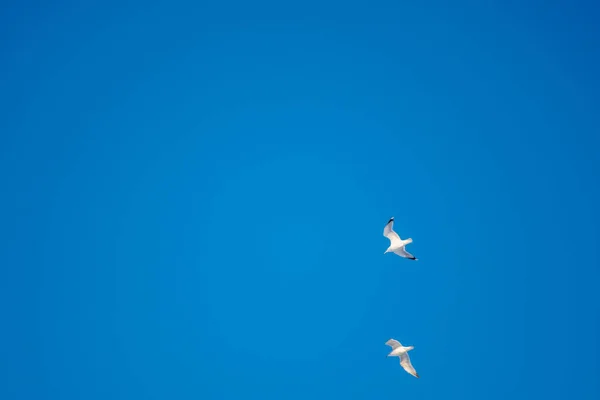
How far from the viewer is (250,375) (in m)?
29.7

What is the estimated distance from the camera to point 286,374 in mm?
30156

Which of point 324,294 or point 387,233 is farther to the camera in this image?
point 324,294

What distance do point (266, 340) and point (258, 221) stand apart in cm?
821

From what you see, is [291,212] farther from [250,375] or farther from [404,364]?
[404,364]

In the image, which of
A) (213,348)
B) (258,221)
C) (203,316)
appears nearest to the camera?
(213,348)

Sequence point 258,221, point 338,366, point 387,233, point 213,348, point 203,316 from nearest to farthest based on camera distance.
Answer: point 387,233 → point 338,366 → point 213,348 → point 203,316 → point 258,221

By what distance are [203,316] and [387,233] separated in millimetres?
20068

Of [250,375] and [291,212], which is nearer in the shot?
[250,375]

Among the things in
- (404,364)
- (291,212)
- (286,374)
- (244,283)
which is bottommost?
(404,364)

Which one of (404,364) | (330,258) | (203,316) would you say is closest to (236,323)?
(203,316)

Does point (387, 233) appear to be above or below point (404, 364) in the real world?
above

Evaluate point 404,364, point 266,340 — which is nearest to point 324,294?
point 266,340

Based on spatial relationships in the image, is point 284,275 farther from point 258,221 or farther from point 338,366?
point 338,366

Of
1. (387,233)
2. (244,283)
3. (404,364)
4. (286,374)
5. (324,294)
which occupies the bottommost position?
(404,364)
